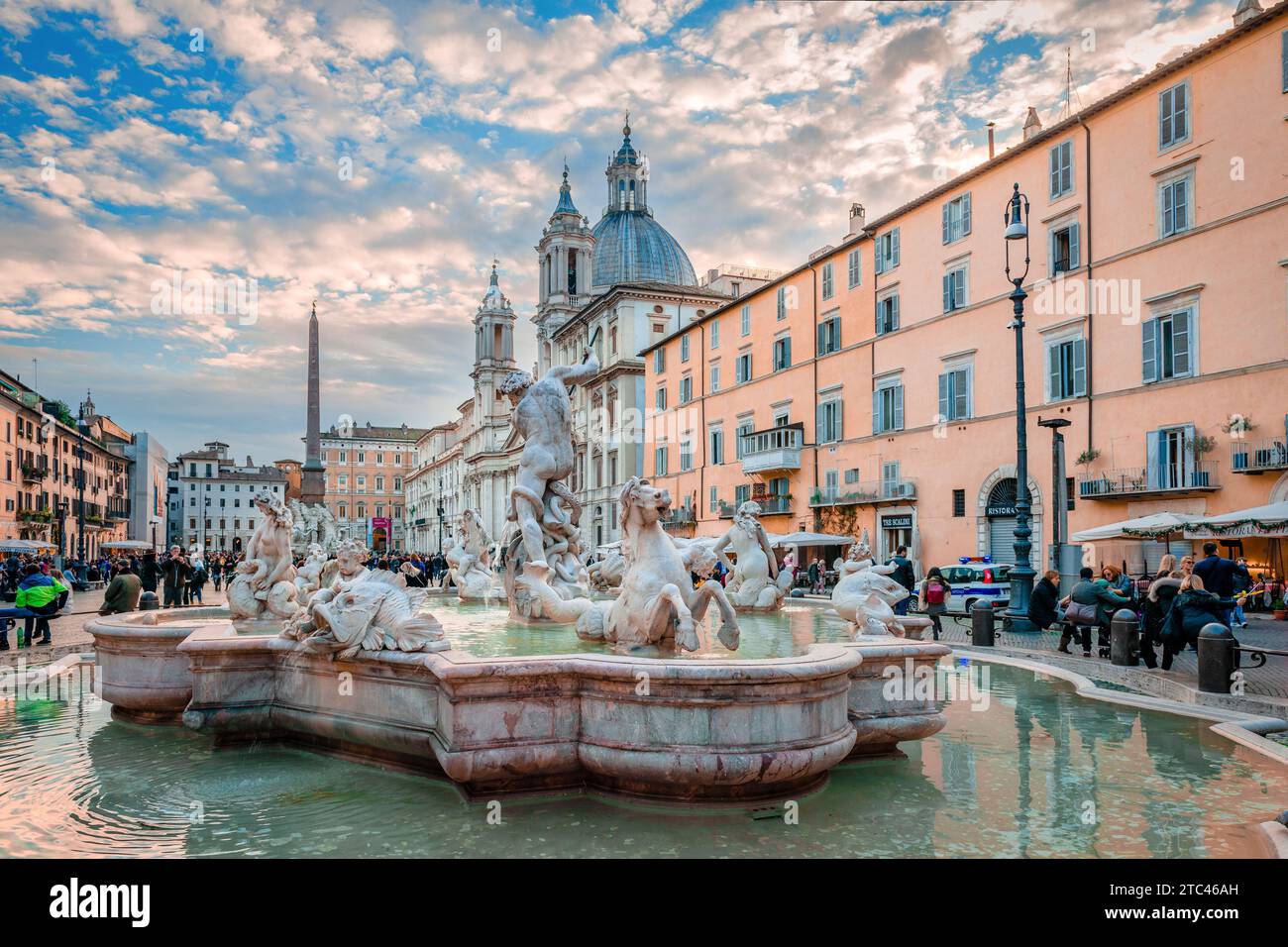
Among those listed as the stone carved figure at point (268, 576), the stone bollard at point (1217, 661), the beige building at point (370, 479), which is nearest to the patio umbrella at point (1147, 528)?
the stone bollard at point (1217, 661)

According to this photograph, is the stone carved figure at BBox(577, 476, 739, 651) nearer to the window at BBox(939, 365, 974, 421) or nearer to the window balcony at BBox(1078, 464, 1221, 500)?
the window balcony at BBox(1078, 464, 1221, 500)

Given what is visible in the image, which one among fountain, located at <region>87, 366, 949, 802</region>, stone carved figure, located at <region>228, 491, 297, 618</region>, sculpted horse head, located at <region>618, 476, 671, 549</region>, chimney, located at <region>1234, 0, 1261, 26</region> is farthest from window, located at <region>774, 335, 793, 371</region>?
sculpted horse head, located at <region>618, 476, 671, 549</region>

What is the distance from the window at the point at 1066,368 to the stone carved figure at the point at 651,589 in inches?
921

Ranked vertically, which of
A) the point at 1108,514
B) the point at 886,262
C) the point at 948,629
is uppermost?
the point at 886,262

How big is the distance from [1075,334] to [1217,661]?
20519 mm

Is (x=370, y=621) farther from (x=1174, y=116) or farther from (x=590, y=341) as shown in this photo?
(x=590, y=341)

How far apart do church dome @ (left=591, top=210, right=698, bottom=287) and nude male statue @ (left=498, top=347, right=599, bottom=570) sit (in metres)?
65.1

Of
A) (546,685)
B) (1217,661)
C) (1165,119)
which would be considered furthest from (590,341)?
(546,685)

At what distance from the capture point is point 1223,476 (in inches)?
851

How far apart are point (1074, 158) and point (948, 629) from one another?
17605 mm

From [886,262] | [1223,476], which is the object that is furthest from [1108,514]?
[886,262]

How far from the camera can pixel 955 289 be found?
1218 inches

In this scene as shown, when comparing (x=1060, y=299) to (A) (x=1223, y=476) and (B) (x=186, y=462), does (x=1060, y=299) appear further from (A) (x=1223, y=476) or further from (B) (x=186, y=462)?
(B) (x=186, y=462)

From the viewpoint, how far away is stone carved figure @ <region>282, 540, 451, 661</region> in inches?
215
